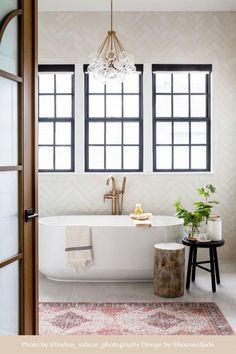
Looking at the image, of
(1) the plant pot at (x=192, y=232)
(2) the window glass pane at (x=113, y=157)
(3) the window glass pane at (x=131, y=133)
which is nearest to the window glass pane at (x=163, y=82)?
(3) the window glass pane at (x=131, y=133)

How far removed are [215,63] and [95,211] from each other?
2.49 m

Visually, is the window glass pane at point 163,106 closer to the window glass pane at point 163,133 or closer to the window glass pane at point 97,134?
the window glass pane at point 163,133

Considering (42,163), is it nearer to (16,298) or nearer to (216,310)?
(216,310)

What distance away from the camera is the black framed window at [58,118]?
5188 millimetres

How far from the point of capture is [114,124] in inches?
206

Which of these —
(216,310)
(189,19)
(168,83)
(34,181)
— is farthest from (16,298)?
(189,19)

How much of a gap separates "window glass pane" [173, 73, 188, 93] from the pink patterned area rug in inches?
113

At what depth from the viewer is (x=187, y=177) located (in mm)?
5051

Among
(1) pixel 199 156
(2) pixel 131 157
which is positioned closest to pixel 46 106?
(2) pixel 131 157

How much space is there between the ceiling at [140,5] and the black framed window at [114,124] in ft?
2.93

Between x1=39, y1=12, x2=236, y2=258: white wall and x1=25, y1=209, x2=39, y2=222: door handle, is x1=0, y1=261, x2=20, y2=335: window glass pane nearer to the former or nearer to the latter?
x1=25, y1=209, x2=39, y2=222: door handle

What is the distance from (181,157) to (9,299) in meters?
3.78

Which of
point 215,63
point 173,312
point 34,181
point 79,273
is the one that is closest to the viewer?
point 34,181

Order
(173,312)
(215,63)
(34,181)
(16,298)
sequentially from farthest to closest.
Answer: (215,63), (173,312), (34,181), (16,298)
